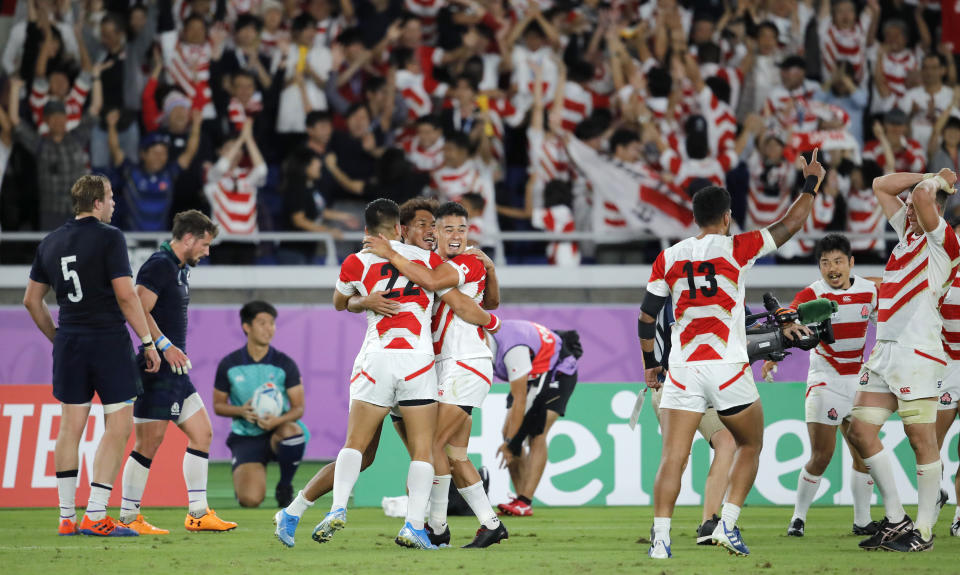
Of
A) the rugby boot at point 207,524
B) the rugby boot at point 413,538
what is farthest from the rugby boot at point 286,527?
the rugby boot at point 207,524

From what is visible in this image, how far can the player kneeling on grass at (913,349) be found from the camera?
7426 mm

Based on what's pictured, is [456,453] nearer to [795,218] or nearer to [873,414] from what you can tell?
[795,218]

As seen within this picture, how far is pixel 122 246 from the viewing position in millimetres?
8133

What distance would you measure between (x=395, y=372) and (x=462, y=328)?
0.66 m

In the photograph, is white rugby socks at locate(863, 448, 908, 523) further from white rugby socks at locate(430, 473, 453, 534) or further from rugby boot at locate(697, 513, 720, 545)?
white rugby socks at locate(430, 473, 453, 534)

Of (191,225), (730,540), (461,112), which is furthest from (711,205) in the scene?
(461,112)

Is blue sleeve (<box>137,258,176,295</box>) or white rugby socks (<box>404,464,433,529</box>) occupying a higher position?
blue sleeve (<box>137,258,176,295</box>)

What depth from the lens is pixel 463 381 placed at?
762cm

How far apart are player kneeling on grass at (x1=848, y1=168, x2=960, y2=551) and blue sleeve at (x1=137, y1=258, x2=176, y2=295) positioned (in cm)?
488

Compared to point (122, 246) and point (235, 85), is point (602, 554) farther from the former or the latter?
point (235, 85)

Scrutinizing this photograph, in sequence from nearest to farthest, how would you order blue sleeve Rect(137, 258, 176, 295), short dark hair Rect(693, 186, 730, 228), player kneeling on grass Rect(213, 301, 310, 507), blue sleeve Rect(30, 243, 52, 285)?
short dark hair Rect(693, 186, 730, 228) < blue sleeve Rect(30, 243, 52, 285) < blue sleeve Rect(137, 258, 176, 295) < player kneeling on grass Rect(213, 301, 310, 507)

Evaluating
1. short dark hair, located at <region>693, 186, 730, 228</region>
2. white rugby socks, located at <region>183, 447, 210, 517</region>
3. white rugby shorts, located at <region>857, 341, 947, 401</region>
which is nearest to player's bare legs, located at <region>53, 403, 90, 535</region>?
white rugby socks, located at <region>183, 447, 210, 517</region>

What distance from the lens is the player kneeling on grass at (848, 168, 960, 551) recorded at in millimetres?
7426

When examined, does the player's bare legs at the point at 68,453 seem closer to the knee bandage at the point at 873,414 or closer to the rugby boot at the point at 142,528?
the rugby boot at the point at 142,528
